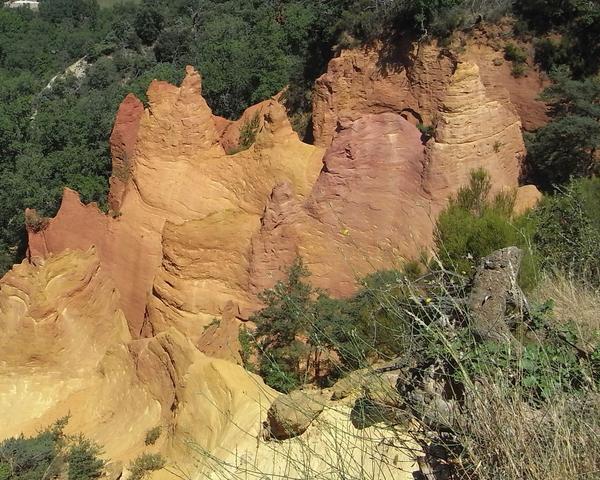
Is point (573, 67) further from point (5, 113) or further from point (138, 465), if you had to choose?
point (5, 113)

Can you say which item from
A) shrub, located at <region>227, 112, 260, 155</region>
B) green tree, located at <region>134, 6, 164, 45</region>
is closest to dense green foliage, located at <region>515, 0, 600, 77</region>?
shrub, located at <region>227, 112, 260, 155</region>

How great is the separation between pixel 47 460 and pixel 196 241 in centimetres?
449

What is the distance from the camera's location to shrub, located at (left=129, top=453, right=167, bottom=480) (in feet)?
30.0

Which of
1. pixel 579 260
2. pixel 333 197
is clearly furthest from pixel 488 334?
pixel 333 197

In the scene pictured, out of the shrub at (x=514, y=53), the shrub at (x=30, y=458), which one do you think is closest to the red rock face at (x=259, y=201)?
the shrub at (x=30, y=458)

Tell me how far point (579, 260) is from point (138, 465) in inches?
269

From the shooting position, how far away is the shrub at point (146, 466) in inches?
360

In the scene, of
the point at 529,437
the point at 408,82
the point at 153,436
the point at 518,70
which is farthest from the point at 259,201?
the point at 529,437

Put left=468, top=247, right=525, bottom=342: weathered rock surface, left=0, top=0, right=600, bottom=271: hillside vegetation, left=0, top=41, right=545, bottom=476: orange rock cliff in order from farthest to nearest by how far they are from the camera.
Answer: left=0, top=0, right=600, bottom=271: hillside vegetation
left=0, top=41, right=545, bottom=476: orange rock cliff
left=468, top=247, right=525, bottom=342: weathered rock surface

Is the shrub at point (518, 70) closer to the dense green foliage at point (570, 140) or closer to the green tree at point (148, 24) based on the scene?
the dense green foliage at point (570, 140)

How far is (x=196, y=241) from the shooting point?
11742 millimetres

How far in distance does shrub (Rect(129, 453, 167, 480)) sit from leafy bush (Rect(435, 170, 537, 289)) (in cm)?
514

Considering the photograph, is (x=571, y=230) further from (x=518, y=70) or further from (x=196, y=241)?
(x=518, y=70)

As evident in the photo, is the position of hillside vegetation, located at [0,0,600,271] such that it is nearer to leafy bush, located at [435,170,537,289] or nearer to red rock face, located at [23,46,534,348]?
leafy bush, located at [435,170,537,289]
